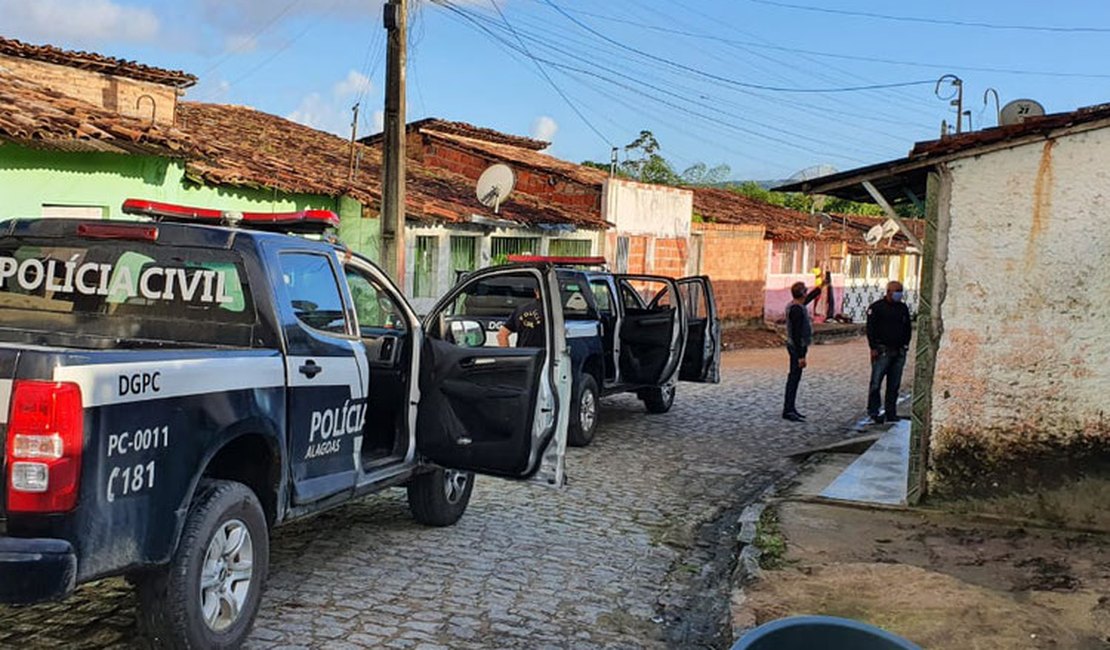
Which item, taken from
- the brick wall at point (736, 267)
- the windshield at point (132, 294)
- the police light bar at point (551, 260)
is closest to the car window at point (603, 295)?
the police light bar at point (551, 260)

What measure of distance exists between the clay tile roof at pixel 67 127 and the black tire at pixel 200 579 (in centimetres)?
728

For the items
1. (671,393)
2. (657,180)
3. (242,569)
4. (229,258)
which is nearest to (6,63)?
(671,393)

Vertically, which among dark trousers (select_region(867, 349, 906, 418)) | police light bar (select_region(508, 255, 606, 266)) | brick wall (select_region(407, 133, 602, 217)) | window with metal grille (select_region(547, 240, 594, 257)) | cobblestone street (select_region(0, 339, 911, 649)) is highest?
brick wall (select_region(407, 133, 602, 217))

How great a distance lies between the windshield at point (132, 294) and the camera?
16.1 ft

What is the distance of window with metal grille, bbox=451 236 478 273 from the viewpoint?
18.2 m

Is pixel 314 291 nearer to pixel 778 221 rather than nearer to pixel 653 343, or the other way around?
pixel 653 343

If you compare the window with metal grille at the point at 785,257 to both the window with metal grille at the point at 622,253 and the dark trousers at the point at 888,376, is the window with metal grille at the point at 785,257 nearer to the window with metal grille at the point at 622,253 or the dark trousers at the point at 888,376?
the window with metal grille at the point at 622,253

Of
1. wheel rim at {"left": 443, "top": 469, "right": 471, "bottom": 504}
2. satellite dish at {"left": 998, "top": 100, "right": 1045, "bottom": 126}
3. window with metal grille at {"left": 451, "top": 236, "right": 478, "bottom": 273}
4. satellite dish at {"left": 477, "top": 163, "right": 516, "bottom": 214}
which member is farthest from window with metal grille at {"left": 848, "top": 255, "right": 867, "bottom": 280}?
wheel rim at {"left": 443, "top": 469, "right": 471, "bottom": 504}

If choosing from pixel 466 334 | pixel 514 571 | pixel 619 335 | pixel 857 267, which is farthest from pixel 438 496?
pixel 857 267

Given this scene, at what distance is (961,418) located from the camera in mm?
7449

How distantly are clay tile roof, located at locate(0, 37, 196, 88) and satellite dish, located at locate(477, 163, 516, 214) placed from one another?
16.2ft

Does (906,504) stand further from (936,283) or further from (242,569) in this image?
(242,569)

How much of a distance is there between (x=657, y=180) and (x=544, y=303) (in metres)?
36.7

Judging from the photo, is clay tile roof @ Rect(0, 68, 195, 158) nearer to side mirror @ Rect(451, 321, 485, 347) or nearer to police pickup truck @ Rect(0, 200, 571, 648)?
police pickup truck @ Rect(0, 200, 571, 648)
